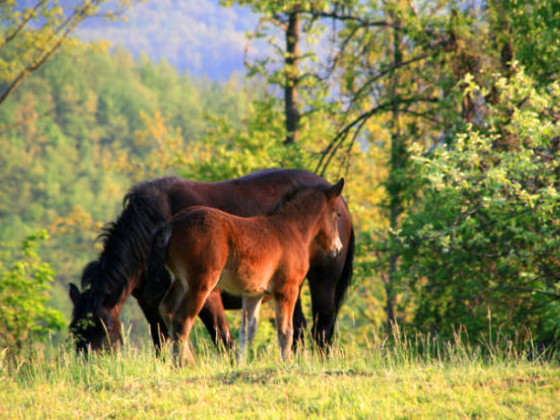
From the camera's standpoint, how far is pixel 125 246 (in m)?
8.28

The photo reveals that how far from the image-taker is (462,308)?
45.5 ft

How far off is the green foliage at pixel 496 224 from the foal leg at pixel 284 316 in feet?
10.4

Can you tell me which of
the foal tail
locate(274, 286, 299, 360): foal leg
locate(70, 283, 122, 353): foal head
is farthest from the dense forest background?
the foal tail

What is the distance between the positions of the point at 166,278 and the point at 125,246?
109 centimetres

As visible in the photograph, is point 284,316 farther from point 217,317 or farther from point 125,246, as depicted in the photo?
point 125,246

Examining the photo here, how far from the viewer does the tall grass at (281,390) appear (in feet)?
17.1

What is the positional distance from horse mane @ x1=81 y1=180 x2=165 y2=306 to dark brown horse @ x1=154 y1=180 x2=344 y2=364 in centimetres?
117

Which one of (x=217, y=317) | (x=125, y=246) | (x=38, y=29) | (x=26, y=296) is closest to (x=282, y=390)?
(x=217, y=317)

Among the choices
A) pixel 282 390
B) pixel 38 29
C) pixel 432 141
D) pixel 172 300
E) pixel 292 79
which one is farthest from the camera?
pixel 292 79

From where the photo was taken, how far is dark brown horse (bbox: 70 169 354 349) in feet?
26.2

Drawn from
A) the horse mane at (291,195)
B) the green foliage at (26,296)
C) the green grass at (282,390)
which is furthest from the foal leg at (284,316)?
the green foliage at (26,296)

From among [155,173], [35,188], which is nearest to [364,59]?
[155,173]

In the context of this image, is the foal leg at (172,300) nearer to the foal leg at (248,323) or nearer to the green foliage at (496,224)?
the foal leg at (248,323)

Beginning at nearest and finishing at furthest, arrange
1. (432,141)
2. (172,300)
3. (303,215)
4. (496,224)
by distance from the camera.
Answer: (172,300), (303,215), (496,224), (432,141)
